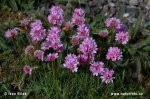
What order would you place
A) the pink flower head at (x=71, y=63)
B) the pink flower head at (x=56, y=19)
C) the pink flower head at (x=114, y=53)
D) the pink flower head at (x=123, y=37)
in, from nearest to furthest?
1. the pink flower head at (x=71, y=63)
2. the pink flower head at (x=114, y=53)
3. the pink flower head at (x=123, y=37)
4. the pink flower head at (x=56, y=19)

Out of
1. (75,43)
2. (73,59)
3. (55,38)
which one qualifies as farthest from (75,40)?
(73,59)

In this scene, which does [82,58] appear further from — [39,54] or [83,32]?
[39,54]

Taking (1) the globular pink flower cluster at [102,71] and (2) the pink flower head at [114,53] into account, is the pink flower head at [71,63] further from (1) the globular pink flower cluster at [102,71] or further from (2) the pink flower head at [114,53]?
(2) the pink flower head at [114,53]

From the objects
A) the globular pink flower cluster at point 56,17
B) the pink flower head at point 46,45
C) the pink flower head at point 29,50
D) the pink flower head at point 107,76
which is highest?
the globular pink flower cluster at point 56,17

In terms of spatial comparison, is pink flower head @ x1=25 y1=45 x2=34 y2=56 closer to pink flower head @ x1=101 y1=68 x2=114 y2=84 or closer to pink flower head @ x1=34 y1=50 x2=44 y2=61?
pink flower head @ x1=34 y1=50 x2=44 y2=61

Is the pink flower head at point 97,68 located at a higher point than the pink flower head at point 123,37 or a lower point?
lower

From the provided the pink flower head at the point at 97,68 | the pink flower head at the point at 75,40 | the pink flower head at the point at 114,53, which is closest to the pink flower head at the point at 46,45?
the pink flower head at the point at 75,40
